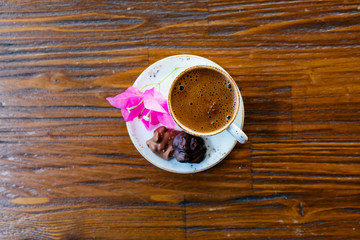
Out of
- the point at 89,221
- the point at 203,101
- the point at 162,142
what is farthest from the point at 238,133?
the point at 89,221

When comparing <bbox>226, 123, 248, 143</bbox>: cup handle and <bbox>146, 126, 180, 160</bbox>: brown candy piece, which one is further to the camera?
<bbox>146, 126, 180, 160</bbox>: brown candy piece

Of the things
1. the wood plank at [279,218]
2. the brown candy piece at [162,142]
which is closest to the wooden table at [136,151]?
the wood plank at [279,218]

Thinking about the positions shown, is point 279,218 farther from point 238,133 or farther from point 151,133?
point 151,133

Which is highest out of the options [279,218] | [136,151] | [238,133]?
[238,133]

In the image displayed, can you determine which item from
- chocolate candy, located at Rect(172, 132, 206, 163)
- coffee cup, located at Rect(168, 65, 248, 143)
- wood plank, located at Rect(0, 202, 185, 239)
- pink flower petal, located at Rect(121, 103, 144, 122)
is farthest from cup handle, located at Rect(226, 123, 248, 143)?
wood plank, located at Rect(0, 202, 185, 239)

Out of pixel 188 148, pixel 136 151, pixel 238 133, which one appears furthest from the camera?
pixel 136 151

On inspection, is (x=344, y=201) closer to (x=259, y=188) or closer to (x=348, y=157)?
(x=348, y=157)

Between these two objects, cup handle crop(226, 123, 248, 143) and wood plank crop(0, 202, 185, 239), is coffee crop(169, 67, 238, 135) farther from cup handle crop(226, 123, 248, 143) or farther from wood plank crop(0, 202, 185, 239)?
wood plank crop(0, 202, 185, 239)
